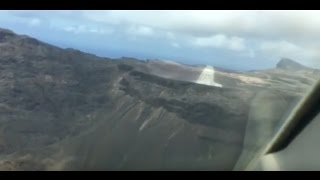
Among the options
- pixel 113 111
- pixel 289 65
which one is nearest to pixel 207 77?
pixel 289 65

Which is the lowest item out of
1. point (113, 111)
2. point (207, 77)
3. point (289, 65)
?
point (113, 111)

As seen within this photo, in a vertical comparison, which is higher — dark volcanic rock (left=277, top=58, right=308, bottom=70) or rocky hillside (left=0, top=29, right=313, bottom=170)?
dark volcanic rock (left=277, top=58, right=308, bottom=70)

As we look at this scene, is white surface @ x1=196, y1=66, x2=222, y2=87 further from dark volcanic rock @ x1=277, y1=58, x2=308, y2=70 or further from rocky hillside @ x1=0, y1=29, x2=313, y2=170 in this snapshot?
dark volcanic rock @ x1=277, y1=58, x2=308, y2=70

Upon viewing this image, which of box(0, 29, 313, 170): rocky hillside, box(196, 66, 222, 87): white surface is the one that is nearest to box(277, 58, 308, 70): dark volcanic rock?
box(0, 29, 313, 170): rocky hillside

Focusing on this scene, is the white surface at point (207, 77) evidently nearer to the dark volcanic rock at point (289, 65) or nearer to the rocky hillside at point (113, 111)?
the rocky hillside at point (113, 111)

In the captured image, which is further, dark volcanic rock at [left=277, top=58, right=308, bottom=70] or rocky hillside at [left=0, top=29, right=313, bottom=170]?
dark volcanic rock at [left=277, top=58, right=308, bottom=70]

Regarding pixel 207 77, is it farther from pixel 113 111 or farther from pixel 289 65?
pixel 113 111

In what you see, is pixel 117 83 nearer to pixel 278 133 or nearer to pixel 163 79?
pixel 163 79

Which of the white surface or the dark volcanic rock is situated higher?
the dark volcanic rock
